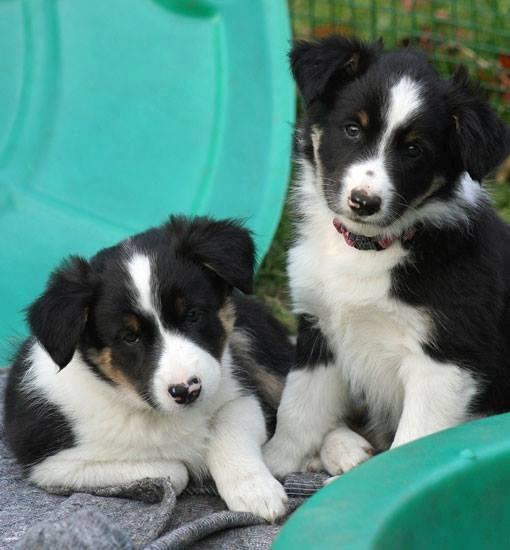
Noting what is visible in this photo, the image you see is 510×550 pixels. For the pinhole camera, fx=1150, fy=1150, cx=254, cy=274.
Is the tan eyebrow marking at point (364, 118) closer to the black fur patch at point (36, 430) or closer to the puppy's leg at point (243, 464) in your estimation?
the puppy's leg at point (243, 464)

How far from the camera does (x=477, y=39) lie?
21.7 ft

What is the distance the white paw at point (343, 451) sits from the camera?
397 cm

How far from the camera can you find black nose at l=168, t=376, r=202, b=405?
3393 mm

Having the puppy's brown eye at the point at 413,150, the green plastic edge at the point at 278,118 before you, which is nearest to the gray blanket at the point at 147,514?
the puppy's brown eye at the point at 413,150

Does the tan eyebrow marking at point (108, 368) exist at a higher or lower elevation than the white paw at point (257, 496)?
higher

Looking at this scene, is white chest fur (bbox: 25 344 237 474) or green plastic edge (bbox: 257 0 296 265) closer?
white chest fur (bbox: 25 344 237 474)

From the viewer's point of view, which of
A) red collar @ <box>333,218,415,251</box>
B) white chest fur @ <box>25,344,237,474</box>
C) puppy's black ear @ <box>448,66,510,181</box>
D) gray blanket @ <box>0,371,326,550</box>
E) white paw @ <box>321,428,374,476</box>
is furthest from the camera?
white paw @ <box>321,428,374,476</box>

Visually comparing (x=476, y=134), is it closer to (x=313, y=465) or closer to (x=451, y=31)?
(x=313, y=465)

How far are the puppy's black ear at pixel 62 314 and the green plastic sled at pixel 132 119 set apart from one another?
196cm

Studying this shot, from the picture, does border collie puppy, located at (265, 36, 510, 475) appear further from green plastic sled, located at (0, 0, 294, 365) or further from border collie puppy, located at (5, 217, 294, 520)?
green plastic sled, located at (0, 0, 294, 365)

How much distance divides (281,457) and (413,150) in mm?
1224

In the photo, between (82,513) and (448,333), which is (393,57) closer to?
(448,333)

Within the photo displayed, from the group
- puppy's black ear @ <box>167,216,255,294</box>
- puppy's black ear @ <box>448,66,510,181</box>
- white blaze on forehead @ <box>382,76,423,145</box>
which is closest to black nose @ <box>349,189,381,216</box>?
white blaze on forehead @ <box>382,76,423,145</box>

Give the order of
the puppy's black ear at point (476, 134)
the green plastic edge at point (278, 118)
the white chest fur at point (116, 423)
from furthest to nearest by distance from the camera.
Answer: the green plastic edge at point (278, 118), the white chest fur at point (116, 423), the puppy's black ear at point (476, 134)
